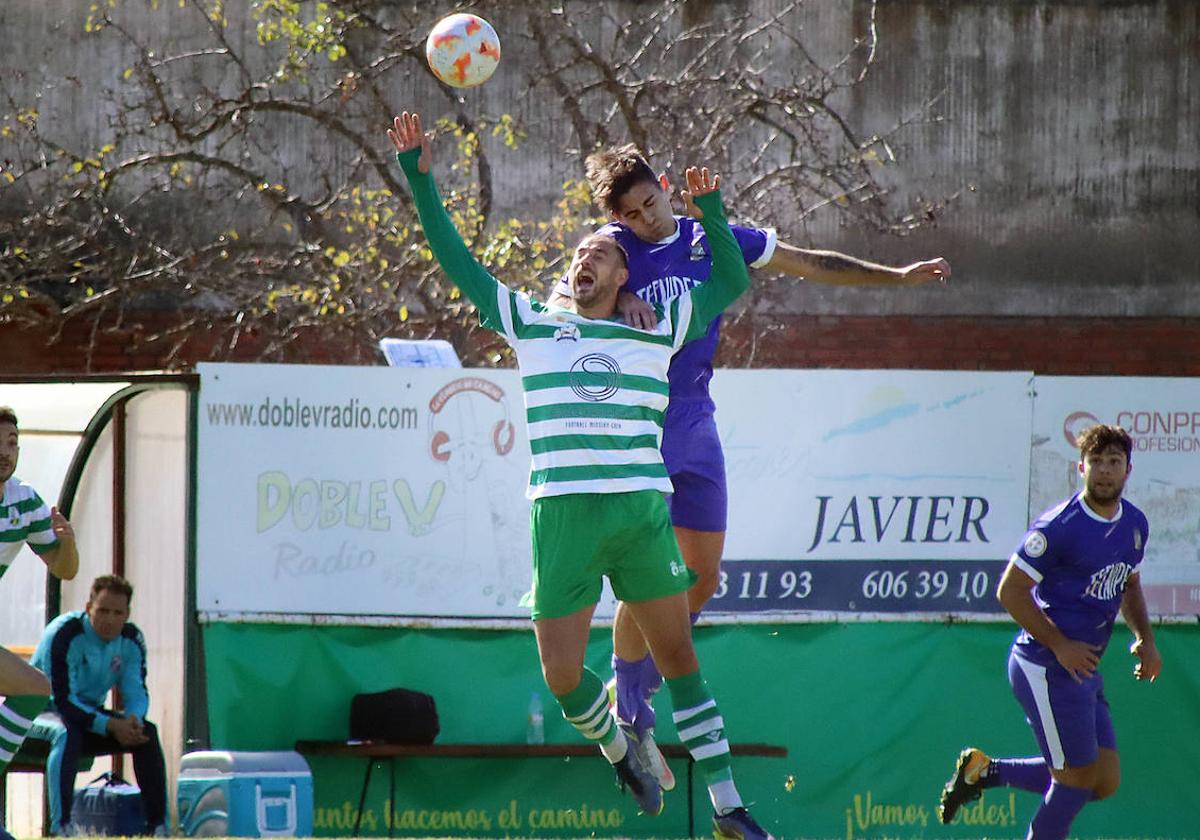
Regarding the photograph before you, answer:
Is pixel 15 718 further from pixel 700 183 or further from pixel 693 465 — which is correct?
pixel 700 183

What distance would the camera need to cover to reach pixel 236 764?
9.14 metres

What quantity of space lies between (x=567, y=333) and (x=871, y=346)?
10.7 meters

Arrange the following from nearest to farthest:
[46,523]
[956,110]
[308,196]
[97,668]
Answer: [46,523] < [97,668] < [308,196] < [956,110]

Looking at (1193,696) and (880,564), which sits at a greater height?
(880,564)

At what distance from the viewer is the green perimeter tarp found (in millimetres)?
9727

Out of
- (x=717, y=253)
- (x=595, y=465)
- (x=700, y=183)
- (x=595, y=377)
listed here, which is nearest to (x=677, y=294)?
(x=717, y=253)

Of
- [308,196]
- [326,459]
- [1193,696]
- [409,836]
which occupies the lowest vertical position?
[409,836]

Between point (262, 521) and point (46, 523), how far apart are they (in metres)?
1.73

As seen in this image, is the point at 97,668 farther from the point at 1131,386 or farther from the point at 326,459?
the point at 1131,386

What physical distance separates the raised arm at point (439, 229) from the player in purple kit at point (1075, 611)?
3098 mm

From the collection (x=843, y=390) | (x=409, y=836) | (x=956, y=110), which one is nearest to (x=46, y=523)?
(x=409, y=836)

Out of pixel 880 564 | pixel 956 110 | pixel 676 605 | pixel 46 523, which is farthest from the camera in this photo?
pixel 956 110

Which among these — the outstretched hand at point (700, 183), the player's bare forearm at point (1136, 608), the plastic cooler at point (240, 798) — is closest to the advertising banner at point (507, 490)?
the plastic cooler at point (240, 798)

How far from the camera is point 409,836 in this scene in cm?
982
